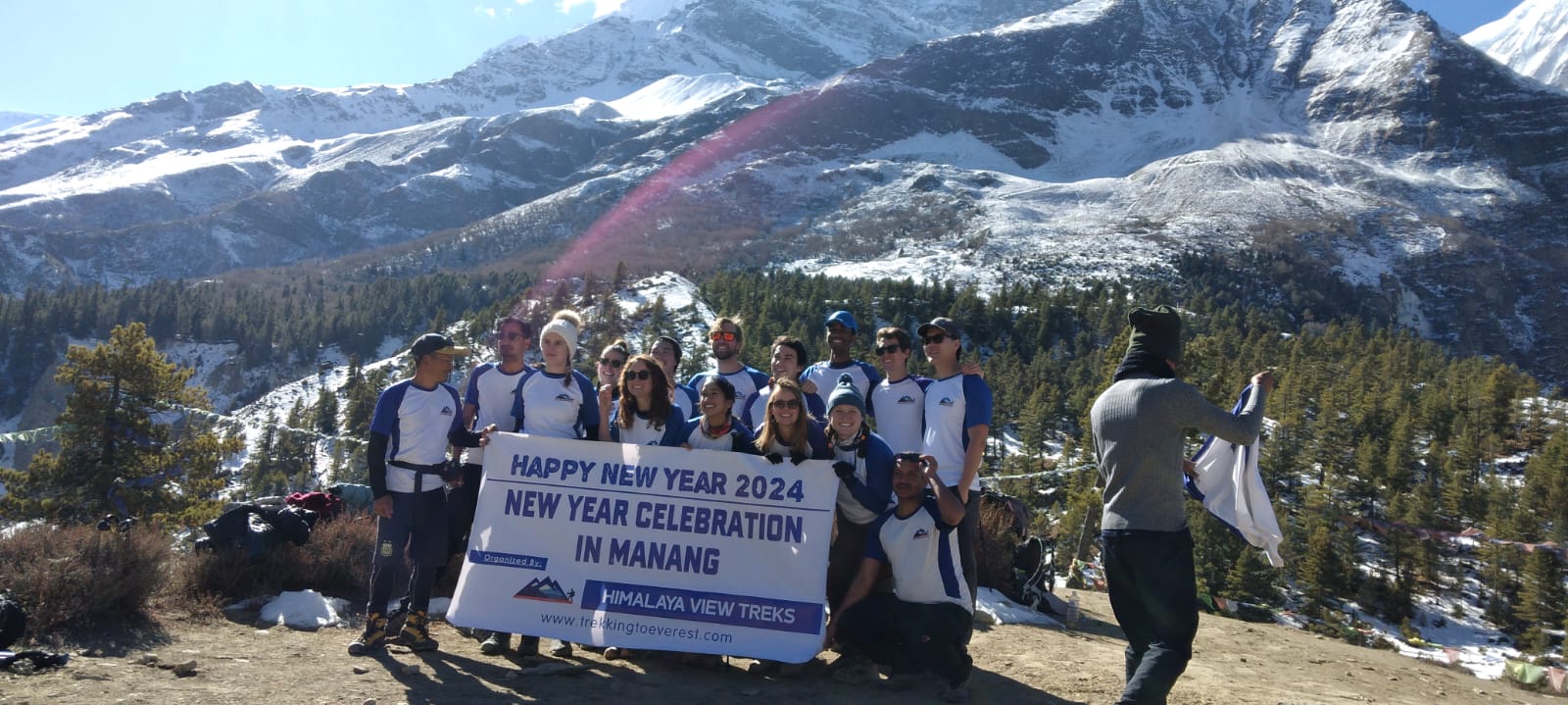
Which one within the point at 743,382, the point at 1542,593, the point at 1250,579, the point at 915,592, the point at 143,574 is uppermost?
the point at 743,382

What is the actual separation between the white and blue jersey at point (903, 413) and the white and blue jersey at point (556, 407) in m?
1.94

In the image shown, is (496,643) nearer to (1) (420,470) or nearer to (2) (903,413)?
(1) (420,470)

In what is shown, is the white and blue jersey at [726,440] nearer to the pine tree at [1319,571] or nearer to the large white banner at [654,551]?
the large white banner at [654,551]

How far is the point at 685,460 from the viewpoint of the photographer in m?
5.54

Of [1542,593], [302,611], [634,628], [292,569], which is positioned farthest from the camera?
[1542,593]

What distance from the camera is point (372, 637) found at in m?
5.41

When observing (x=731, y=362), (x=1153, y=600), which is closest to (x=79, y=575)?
(x=731, y=362)

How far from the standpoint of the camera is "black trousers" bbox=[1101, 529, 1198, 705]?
370 cm

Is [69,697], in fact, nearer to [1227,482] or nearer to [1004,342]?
[1227,482]

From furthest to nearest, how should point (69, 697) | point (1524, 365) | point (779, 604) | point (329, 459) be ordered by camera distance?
1. point (1524, 365)
2. point (329, 459)
3. point (779, 604)
4. point (69, 697)

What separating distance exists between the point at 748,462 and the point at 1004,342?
7963 cm

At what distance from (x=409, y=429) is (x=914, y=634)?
339cm

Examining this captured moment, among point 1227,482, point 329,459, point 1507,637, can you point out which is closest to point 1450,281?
point 1507,637

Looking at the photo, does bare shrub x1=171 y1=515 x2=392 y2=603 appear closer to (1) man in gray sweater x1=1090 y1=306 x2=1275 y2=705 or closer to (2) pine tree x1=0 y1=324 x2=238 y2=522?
(1) man in gray sweater x1=1090 y1=306 x2=1275 y2=705
